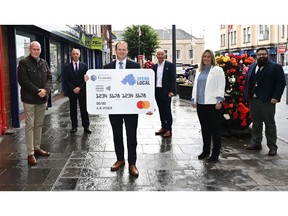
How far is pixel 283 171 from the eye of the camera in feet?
17.8

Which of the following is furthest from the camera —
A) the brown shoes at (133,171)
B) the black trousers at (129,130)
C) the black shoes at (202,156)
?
the black shoes at (202,156)

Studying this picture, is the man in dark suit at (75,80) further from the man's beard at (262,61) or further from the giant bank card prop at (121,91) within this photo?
the man's beard at (262,61)

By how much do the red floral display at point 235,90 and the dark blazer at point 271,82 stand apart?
4.28 feet

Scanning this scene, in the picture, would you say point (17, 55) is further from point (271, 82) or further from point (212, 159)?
point (271, 82)

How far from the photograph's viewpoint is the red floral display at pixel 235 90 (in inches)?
306

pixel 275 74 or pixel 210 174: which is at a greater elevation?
pixel 275 74

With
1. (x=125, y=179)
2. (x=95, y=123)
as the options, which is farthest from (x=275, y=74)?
(x=95, y=123)

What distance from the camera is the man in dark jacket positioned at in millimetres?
5875

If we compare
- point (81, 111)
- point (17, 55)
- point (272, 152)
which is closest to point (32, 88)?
point (81, 111)

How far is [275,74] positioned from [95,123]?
17.0 ft

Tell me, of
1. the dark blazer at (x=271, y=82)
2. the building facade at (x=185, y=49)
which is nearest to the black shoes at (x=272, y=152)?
the dark blazer at (x=271, y=82)

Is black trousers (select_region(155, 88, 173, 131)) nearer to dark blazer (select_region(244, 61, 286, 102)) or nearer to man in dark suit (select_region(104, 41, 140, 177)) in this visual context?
dark blazer (select_region(244, 61, 286, 102))

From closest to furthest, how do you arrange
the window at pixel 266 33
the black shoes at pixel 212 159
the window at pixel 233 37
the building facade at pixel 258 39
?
1. the black shoes at pixel 212 159
2. the building facade at pixel 258 39
3. the window at pixel 266 33
4. the window at pixel 233 37
